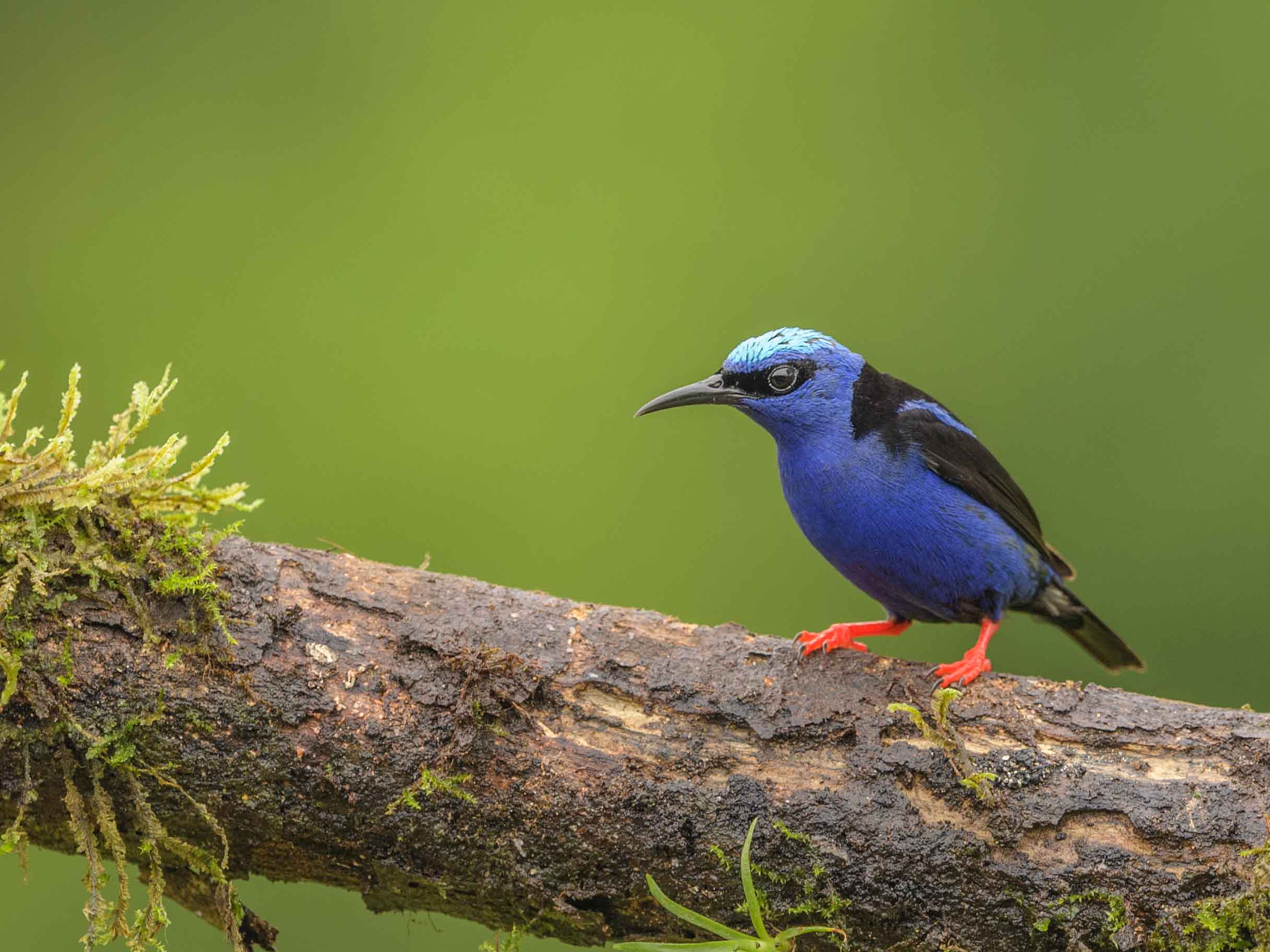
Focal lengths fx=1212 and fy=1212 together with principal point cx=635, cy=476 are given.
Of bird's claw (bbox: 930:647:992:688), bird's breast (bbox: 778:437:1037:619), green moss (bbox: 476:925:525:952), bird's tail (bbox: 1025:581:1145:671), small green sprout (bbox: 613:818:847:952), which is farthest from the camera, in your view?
bird's tail (bbox: 1025:581:1145:671)

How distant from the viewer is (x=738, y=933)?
296 cm

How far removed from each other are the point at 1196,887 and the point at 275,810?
7.58ft

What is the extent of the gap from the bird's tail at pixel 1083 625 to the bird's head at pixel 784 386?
1223mm

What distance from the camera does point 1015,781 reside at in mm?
3238

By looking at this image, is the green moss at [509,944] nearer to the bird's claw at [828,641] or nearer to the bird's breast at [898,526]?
the bird's claw at [828,641]

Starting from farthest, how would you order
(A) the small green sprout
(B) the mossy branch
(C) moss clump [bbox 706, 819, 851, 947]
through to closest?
1. (C) moss clump [bbox 706, 819, 851, 947]
2. (B) the mossy branch
3. (A) the small green sprout

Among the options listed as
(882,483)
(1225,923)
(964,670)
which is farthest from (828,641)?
(1225,923)

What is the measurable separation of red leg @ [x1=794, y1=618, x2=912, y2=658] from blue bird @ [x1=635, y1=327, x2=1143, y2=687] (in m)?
0.01

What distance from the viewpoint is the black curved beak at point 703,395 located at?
15.1 feet

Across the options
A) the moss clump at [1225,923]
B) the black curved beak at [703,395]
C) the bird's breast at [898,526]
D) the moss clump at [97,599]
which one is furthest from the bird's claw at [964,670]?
the moss clump at [97,599]

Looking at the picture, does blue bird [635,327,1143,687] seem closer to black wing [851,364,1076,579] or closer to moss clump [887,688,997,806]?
black wing [851,364,1076,579]

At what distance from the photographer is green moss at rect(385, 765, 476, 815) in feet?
10.0

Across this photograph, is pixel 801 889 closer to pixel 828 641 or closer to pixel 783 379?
pixel 828 641

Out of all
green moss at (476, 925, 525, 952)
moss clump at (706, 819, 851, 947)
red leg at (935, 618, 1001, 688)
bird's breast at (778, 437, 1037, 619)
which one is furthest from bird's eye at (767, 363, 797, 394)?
green moss at (476, 925, 525, 952)
